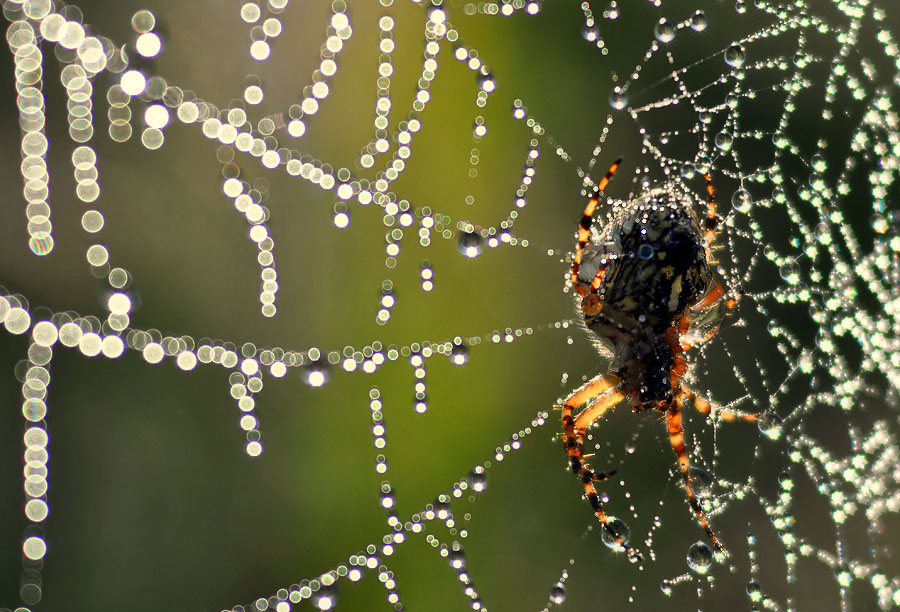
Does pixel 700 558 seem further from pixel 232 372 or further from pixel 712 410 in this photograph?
pixel 232 372

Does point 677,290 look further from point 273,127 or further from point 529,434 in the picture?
point 529,434

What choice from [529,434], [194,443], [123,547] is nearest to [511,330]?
[529,434]

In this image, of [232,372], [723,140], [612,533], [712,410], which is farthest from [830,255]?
[232,372]

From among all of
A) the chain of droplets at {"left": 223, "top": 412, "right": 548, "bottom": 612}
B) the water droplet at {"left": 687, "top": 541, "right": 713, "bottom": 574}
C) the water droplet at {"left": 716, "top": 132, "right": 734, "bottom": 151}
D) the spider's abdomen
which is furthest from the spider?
the chain of droplets at {"left": 223, "top": 412, "right": 548, "bottom": 612}

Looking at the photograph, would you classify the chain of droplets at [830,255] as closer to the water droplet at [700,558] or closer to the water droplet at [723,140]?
the water droplet at [723,140]

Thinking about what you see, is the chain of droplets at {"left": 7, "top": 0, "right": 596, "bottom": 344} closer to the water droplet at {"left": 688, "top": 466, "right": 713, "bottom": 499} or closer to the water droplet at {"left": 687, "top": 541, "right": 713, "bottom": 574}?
the water droplet at {"left": 688, "top": 466, "right": 713, "bottom": 499}

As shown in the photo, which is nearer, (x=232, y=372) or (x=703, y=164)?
(x=703, y=164)

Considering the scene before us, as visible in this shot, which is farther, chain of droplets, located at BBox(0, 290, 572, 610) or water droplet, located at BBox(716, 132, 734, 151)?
water droplet, located at BBox(716, 132, 734, 151)
